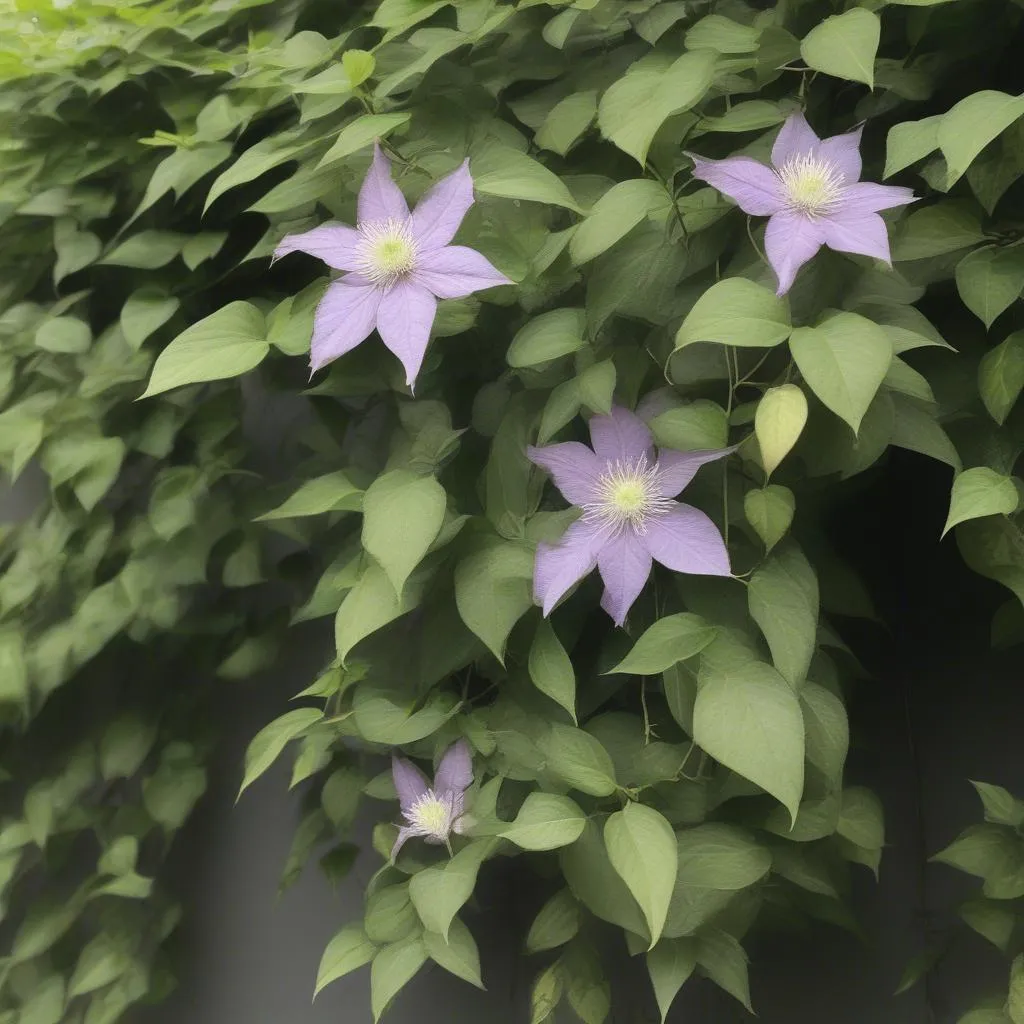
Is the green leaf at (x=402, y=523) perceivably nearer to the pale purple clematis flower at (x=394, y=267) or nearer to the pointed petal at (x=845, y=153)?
the pale purple clematis flower at (x=394, y=267)

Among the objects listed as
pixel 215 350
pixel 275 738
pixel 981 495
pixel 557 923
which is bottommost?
pixel 557 923

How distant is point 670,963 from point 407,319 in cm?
42

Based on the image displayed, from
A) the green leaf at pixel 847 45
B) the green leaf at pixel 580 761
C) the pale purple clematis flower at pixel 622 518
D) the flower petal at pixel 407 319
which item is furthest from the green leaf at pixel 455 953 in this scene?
the green leaf at pixel 847 45

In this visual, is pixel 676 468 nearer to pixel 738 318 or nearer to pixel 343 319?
pixel 738 318

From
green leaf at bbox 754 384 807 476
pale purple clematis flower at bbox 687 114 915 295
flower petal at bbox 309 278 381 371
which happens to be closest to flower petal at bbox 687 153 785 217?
pale purple clematis flower at bbox 687 114 915 295

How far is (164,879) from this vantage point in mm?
1011

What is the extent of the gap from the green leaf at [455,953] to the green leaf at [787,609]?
0.27 meters

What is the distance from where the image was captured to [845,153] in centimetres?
59

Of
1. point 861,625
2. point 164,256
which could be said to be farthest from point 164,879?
point 861,625

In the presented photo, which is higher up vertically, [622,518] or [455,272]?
[455,272]

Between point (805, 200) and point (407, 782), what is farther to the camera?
point (407, 782)

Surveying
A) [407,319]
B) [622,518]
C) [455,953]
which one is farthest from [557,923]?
[407,319]

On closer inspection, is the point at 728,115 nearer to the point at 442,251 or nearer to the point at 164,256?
the point at 442,251

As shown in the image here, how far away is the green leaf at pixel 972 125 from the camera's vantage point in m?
0.54
